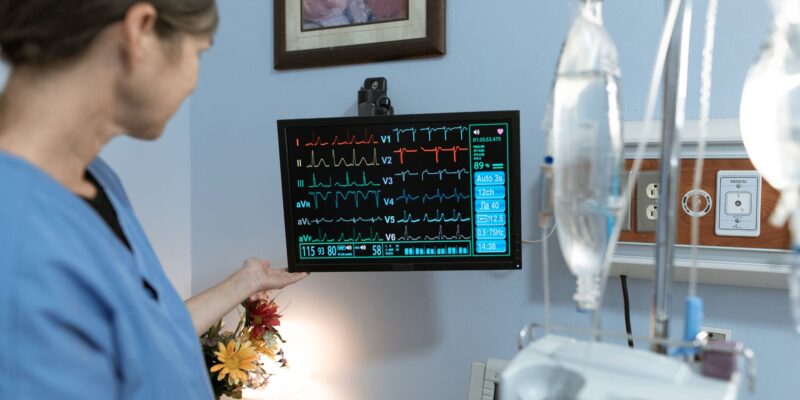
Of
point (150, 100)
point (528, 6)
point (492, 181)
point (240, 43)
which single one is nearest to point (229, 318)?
point (240, 43)

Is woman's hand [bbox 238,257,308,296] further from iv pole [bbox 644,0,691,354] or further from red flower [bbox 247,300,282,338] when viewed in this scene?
iv pole [bbox 644,0,691,354]

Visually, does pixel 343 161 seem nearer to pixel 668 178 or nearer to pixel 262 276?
pixel 262 276

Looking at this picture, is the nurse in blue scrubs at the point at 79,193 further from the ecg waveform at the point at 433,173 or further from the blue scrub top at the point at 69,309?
the ecg waveform at the point at 433,173

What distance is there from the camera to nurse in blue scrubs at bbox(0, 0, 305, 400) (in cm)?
62

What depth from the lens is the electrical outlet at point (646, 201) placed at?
1.11m

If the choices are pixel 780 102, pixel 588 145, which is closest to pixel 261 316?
pixel 588 145

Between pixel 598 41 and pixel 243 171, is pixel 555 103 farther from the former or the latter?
pixel 243 171

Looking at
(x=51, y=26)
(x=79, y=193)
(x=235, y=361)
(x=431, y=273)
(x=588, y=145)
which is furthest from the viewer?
(x=431, y=273)

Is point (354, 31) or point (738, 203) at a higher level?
point (354, 31)

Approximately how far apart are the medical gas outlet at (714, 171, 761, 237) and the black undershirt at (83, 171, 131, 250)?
3.29 ft

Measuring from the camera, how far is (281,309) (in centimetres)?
153

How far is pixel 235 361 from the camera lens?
1.26 meters

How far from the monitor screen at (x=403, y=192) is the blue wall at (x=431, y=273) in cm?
16

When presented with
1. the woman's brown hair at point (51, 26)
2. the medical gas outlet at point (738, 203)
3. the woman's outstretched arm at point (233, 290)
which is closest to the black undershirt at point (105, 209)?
the woman's brown hair at point (51, 26)
